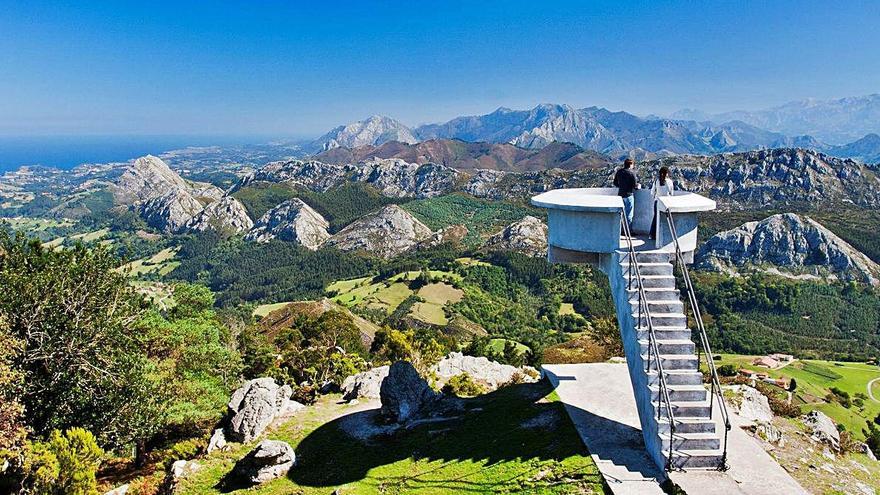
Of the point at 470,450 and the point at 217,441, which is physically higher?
the point at 470,450

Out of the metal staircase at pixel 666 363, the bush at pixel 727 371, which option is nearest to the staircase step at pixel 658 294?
the metal staircase at pixel 666 363

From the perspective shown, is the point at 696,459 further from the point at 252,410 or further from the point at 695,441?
the point at 252,410

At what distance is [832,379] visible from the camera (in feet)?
285

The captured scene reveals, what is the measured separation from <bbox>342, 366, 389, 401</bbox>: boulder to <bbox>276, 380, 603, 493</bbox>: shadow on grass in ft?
11.3

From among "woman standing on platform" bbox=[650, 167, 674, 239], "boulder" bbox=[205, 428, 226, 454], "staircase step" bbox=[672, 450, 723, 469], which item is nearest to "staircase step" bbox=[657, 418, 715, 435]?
"staircase step" bbox=[672, 450, 723, 469]

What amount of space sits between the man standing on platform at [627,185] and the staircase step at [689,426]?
4568 millimetres

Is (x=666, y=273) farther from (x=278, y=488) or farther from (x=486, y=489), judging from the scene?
(x=278, y=488)

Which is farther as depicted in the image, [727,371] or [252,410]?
[727,371]

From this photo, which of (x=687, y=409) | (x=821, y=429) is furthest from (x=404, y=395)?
(x=821, y=429)

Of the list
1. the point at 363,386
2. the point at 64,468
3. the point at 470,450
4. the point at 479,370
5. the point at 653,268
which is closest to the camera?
the point at 653,268

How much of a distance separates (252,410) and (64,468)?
19.5 feet

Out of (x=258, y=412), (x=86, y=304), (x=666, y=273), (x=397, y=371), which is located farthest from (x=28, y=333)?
(x=666, y=273)

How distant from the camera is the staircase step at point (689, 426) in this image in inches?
358

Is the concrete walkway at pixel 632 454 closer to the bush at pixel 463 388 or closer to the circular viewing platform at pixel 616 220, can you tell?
the circular viewing platform at pixel 616 220
